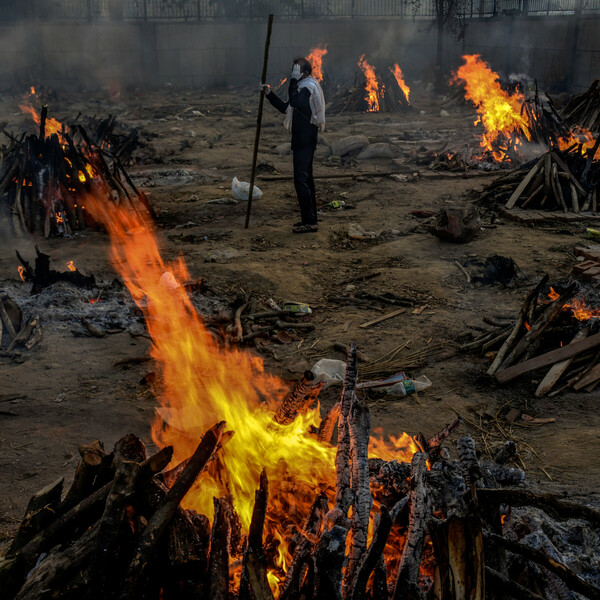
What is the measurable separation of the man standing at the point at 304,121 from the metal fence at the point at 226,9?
18951 mm

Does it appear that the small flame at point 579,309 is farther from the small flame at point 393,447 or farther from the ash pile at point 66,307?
the ash pile at point 66,307

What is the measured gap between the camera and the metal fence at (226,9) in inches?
1017

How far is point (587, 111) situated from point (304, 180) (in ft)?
27.7

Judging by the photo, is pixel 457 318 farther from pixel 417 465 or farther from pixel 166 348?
pixel 417 465

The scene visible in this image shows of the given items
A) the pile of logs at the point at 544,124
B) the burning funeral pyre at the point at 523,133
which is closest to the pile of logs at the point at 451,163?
the burning funeral pyre at the point at 523,133

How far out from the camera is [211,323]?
247 inches

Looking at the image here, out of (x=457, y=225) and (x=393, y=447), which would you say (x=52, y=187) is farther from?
(x=393, y=447)

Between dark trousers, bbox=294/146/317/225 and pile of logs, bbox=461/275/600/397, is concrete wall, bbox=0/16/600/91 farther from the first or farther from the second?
pile of logs, bbox=461/275/600/397

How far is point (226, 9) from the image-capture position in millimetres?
28031

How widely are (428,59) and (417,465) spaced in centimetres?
2907

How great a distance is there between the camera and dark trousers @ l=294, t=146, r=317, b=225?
9359mm

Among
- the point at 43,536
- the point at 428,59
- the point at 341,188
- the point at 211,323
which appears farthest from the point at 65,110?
the point at 43,536

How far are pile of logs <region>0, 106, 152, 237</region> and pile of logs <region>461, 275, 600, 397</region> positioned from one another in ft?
20.0


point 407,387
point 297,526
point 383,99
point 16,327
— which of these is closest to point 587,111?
point 383,99
